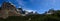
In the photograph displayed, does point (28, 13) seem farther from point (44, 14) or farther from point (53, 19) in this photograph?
point (53, 19)

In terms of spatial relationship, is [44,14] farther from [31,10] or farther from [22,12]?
[22,12]

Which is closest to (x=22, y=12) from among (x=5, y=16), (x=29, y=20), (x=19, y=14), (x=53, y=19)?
(x=19, y=14)

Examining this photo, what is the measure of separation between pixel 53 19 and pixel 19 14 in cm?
88

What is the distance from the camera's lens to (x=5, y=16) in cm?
257

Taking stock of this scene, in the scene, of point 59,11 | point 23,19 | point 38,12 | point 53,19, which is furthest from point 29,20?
point 59,11

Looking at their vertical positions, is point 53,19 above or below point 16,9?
below

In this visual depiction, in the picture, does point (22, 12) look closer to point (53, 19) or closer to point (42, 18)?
point (42, 18)

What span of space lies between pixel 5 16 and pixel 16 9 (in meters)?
0.34

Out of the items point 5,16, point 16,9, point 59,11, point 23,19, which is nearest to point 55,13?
point 59,11

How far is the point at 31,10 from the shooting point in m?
2.62

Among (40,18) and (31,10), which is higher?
(31,10)

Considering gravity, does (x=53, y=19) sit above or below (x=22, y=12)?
below

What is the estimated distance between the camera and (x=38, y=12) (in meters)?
2.59

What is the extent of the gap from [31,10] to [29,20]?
0.28 m
